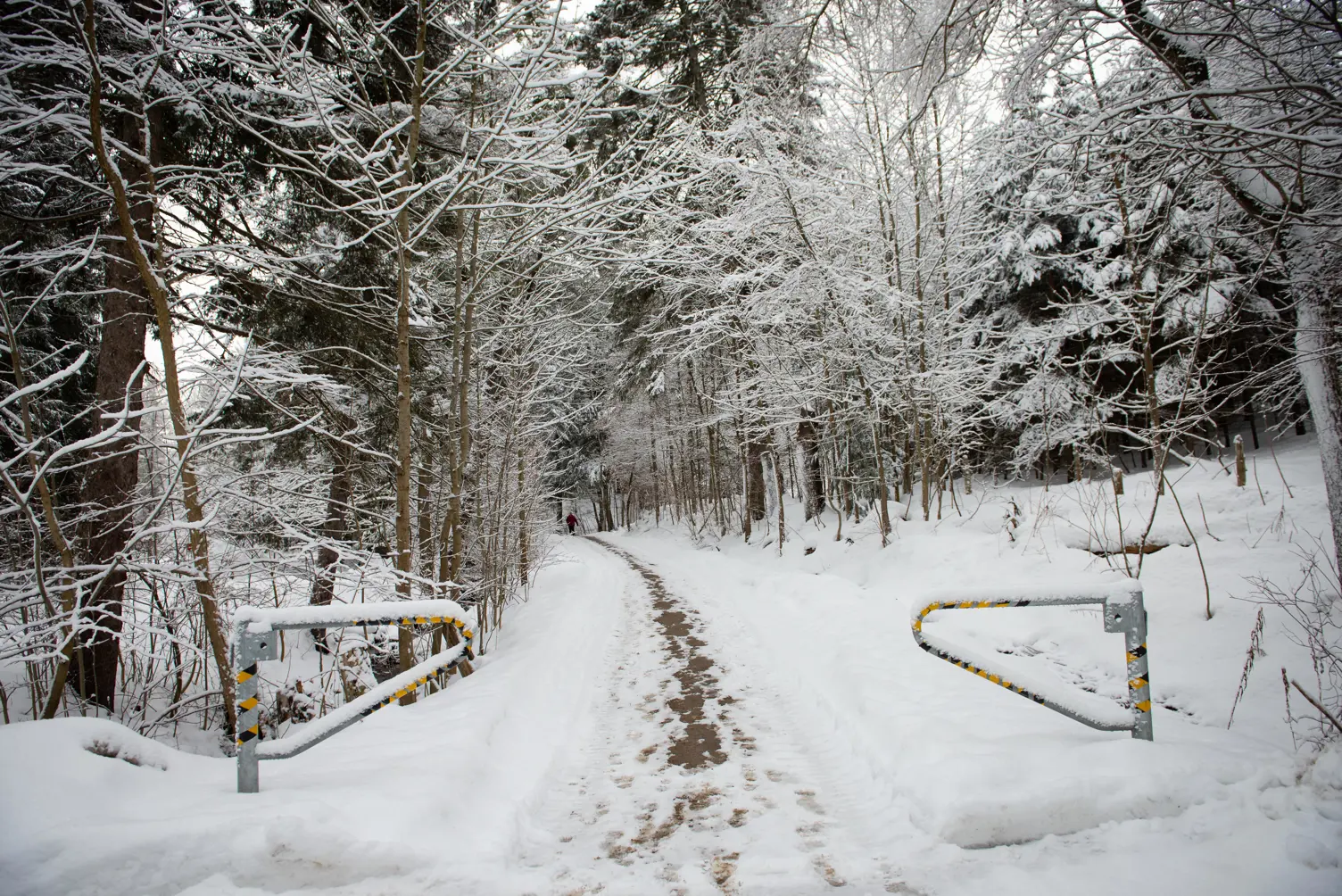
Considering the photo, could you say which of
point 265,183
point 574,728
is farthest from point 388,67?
point 574,728

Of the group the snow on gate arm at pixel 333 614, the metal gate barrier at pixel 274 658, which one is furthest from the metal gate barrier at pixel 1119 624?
the metal gate barrier at pixel 274 658

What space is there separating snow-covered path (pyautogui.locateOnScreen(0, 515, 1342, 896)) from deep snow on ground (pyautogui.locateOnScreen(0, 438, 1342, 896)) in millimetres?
14

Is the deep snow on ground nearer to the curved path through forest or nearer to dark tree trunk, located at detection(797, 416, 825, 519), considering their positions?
the curved path through forest

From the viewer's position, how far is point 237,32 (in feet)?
15.6

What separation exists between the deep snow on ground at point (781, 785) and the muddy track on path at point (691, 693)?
60mm

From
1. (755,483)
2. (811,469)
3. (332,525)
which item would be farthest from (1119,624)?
(755,483)

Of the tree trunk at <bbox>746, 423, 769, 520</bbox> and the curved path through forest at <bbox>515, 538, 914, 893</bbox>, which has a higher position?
the tree trunk at <bbox>746, 423, 769, 520</bbox>

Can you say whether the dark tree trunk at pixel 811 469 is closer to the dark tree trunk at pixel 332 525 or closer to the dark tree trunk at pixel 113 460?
the dark tree trunk at pixel 332 525

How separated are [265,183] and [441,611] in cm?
613

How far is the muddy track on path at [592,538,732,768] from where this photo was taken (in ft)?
13.9

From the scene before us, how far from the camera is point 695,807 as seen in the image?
3.45m

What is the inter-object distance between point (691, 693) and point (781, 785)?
2075 mm

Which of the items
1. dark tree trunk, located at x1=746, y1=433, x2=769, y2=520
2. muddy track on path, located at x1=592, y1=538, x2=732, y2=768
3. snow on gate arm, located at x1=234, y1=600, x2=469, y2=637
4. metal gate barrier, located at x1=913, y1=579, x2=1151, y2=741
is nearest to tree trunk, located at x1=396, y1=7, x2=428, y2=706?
snow on gate arm, located at x1=234, y1=600, x2=469, y2=637

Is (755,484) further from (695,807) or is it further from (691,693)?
(695,807)
